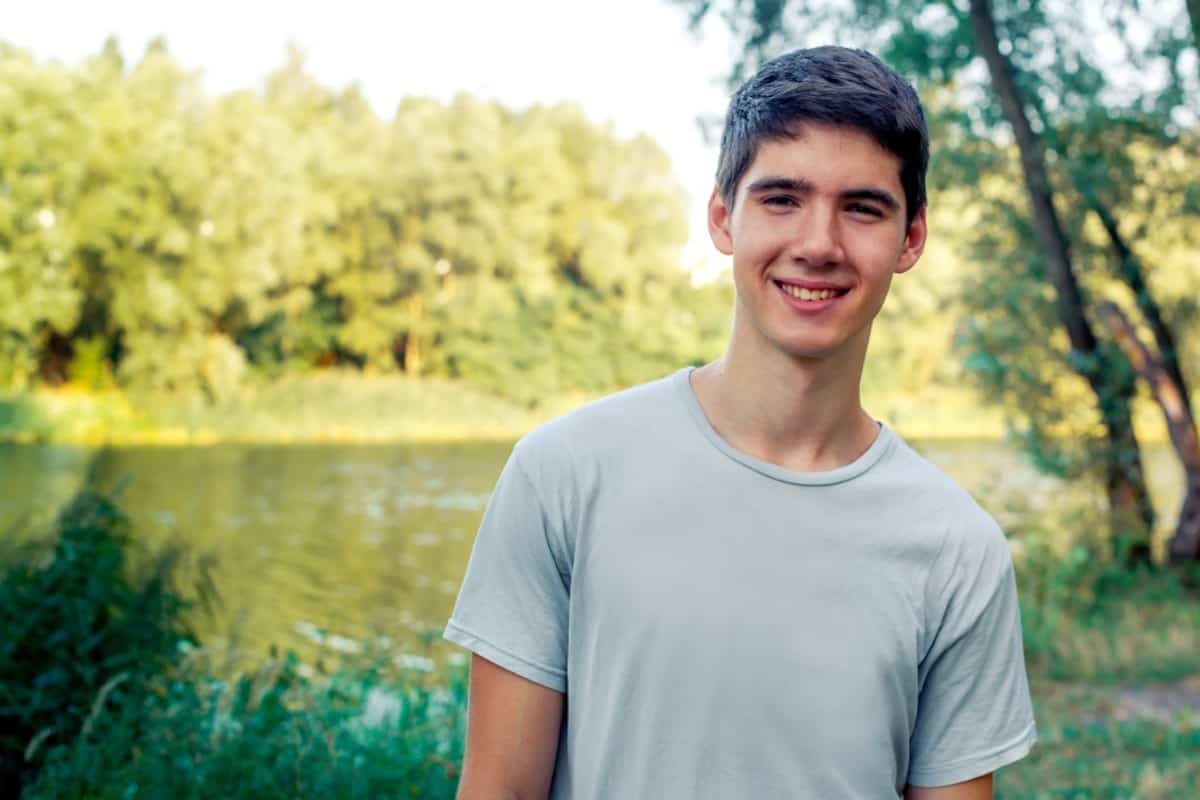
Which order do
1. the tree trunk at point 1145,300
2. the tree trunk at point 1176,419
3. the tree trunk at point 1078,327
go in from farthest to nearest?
the tree trunk at point 1145,300
the tree trunk at point 1176,419
the tree trunk at point 1078,327

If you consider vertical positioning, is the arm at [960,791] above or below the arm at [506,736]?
below

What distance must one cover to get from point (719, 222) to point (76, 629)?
10.4 feet

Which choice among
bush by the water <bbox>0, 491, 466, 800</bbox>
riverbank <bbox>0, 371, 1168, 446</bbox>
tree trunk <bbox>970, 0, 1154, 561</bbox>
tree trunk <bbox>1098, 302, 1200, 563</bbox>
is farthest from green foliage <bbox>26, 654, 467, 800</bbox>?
riverbank <bbox>0, 371, 1168, 446</bbox>

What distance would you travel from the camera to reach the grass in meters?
3.63

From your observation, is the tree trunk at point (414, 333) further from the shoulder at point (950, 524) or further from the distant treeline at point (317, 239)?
the shoulder at point (950, 524)

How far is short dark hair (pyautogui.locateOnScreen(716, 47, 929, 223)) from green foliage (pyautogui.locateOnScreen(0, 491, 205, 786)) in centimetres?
290

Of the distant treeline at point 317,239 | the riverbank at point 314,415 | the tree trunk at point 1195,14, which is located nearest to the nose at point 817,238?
the tree trunk at point 1195,14

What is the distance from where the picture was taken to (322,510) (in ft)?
67.6

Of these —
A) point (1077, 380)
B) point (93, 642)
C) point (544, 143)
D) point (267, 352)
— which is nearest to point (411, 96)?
point (544, 143)

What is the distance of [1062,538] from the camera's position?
398 inches

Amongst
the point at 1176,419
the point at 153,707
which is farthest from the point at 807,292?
the point at 1176,419

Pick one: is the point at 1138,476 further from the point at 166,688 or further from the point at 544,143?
the point at 544,143

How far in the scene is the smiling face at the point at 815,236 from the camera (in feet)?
5.27

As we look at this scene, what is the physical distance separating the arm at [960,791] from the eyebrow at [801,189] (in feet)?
2.33
